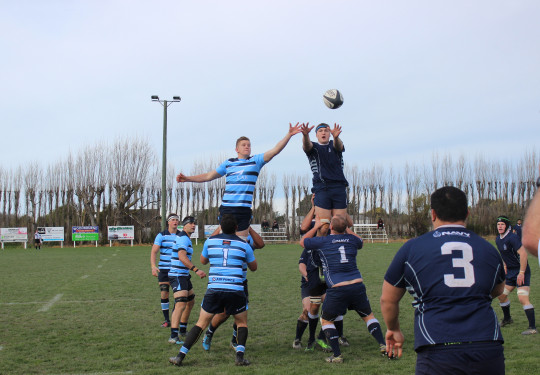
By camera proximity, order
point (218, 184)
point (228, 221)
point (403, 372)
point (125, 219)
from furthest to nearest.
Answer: point (218, 184) < point (125, 219) < point (228, 221) < point (403, 372)

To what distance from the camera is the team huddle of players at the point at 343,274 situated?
330 cm

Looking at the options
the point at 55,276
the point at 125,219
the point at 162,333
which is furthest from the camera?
the point at 125,219

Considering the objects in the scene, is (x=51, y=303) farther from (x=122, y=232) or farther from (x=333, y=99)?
(x=122, y=232)

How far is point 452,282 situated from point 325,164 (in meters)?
4.75

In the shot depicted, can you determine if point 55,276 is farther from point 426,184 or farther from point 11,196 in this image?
point 426,184

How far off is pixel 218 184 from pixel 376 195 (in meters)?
15.5

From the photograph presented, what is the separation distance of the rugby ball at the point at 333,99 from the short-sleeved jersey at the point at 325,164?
64 cm

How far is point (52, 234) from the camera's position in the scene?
43.2m

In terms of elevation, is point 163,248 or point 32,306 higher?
point 163,248

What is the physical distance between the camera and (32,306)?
11.5 metres

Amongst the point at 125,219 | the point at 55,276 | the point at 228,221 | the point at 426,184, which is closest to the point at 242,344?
the point at 228,221

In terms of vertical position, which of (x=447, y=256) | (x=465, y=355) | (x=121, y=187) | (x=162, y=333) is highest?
(x=121, y=187)

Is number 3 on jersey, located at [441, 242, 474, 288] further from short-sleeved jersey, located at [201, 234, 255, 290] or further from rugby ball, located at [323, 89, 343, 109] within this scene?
rugby ball, located at [323, 89, 343, 109]

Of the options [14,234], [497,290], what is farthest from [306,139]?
[14,234]
